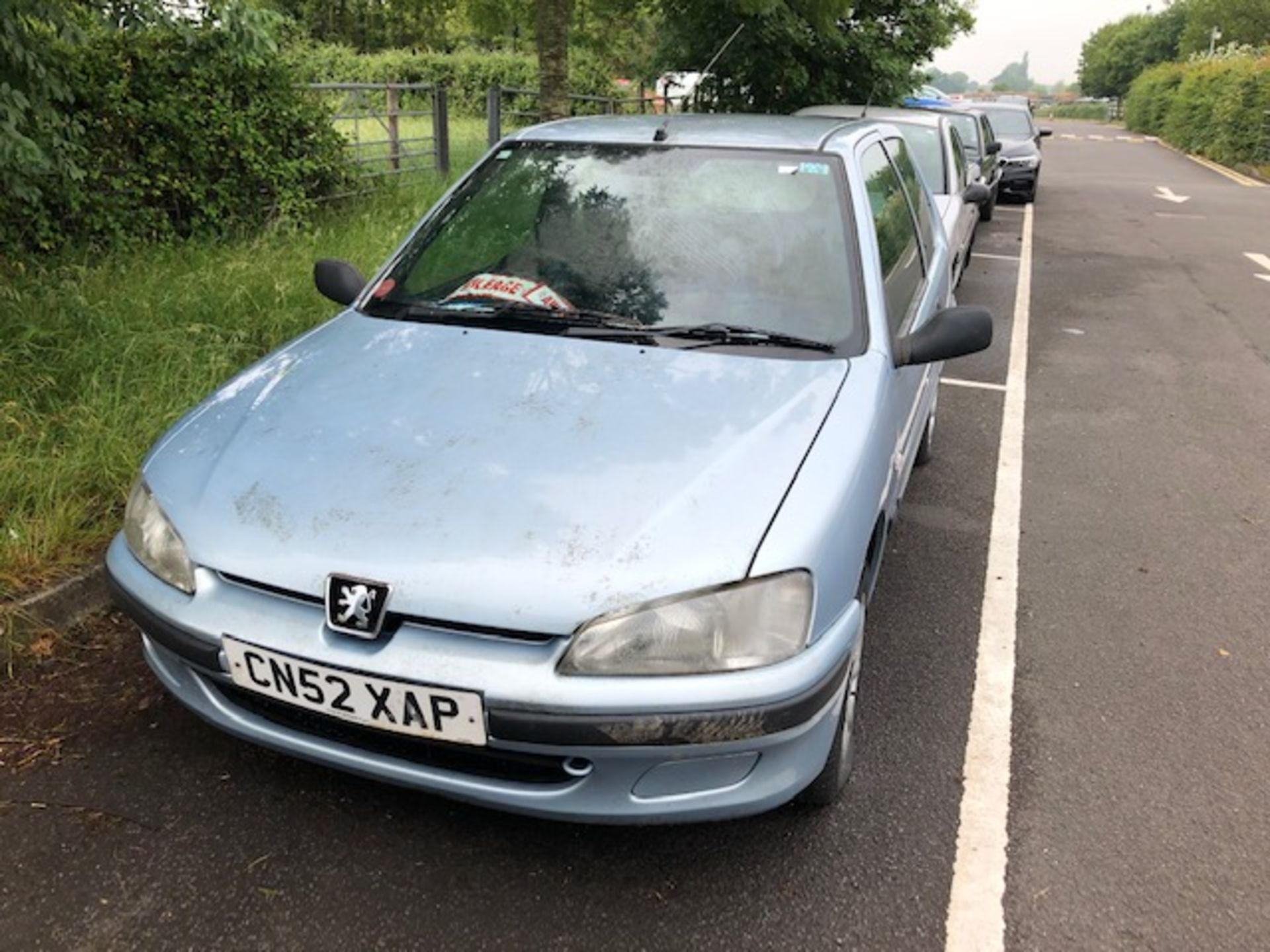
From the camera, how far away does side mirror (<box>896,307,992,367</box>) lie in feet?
9.07

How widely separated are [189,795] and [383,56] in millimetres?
33316

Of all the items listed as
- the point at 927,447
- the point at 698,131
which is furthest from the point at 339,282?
the point at 927,447

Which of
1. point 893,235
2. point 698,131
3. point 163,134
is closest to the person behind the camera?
point 698,131

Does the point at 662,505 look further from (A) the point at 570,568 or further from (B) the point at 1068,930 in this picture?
(B) the point at 1068,930

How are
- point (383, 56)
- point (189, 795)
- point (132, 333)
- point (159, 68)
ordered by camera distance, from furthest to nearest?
point (383, 56) → point (159, 68) → point (132, 333) → point (189, 795)

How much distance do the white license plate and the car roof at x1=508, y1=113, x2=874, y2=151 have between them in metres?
2.09

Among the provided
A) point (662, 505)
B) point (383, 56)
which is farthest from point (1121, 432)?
point (383, 56)

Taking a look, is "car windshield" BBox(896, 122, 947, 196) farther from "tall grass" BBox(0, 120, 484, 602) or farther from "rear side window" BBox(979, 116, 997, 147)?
"rear side window" BBox(979, 116, 997, 147)

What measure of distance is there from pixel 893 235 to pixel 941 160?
4.64 metres

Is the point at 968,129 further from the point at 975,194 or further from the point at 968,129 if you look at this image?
the point at 975,194

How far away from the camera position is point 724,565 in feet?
6.22

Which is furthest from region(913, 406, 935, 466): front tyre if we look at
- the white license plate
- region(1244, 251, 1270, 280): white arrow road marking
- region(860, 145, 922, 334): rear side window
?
region(1244, 251, 1270, 280): white arrow road marking

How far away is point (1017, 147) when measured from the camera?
49.3ft

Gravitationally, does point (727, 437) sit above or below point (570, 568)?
above
